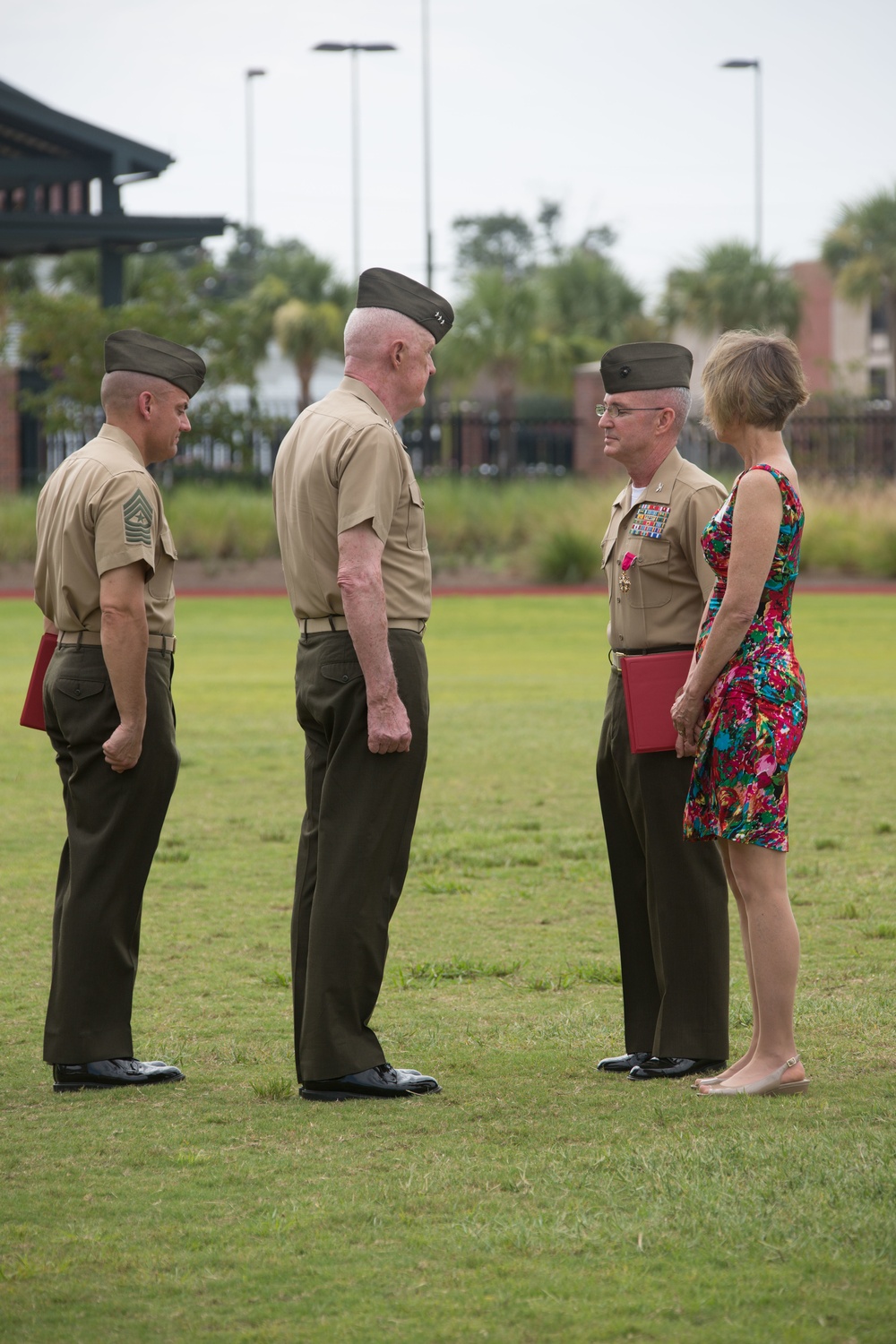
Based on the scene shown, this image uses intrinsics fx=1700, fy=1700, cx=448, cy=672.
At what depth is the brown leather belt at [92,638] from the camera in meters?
4.62

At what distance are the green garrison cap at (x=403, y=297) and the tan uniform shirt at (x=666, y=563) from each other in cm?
75

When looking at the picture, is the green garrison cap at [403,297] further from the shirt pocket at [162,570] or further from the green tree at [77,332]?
the green tree at [77,332]

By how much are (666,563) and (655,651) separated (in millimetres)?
247

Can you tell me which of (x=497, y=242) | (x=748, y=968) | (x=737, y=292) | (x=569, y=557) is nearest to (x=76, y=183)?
(x=569, y=557)

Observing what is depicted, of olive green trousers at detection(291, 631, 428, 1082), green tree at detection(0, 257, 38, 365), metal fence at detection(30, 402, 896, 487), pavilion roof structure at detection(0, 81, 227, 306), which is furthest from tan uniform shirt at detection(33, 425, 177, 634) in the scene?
green tree at detection(0, 257, 38, 365)

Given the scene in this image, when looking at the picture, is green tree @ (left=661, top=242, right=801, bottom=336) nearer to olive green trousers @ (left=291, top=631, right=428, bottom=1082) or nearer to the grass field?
the grass field

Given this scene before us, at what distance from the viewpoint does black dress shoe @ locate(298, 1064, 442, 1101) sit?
14.6 feet

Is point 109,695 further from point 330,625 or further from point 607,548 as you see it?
point 607,548

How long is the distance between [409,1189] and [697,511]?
1.97 metres

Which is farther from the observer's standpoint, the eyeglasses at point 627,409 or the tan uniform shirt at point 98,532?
the eyeglasses at point 627,409

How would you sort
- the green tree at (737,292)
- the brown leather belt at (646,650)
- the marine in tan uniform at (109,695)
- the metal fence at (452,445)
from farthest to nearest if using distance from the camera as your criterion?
the green tree at (737,292) < the metal fence at (452,445) < the brown leather belt at (646,650) < the marine in tan uniform at (109,695)

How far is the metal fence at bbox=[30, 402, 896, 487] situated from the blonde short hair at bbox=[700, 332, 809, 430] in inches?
1075

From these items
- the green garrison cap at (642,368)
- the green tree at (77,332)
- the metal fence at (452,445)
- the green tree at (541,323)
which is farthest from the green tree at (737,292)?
the green garrison cap at (642,368)

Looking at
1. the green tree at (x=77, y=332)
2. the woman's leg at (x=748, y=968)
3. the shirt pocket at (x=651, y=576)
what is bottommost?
the woman's leg at (x=748, y=968)
